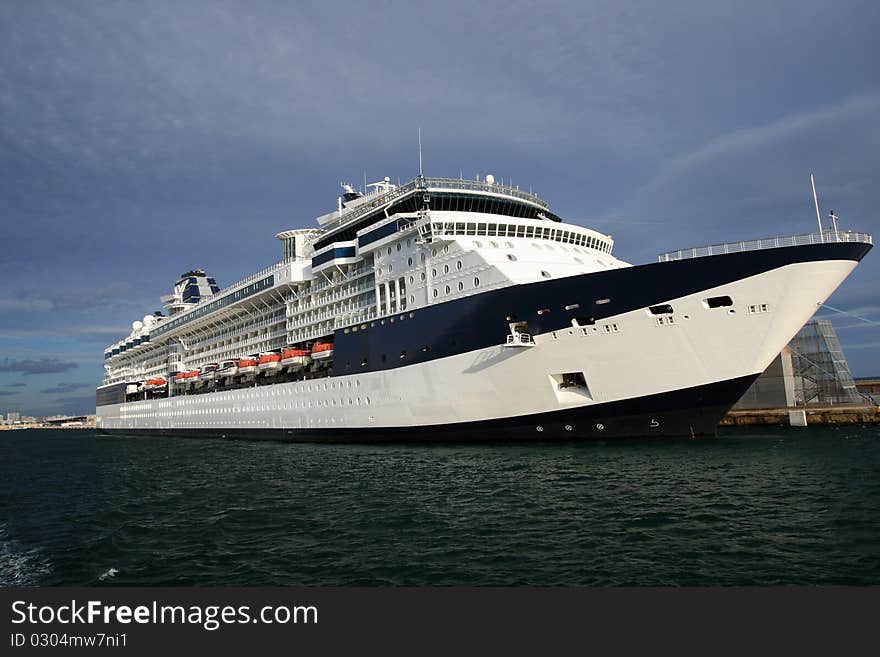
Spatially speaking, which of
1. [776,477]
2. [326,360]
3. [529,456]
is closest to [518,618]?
[776,477]

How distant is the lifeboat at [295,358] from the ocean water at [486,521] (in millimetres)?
10514

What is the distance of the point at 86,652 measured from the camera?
5156 mm

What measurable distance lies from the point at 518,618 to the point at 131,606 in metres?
3.87

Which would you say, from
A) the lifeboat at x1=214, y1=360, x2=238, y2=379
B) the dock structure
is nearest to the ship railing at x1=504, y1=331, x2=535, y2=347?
the dock structure

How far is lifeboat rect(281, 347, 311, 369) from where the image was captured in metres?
30.2

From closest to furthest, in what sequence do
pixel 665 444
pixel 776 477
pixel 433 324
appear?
pixel 776 477, pixel 665 444, pixel 433 324

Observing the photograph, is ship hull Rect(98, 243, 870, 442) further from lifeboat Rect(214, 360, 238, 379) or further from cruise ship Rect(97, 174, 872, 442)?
lifeboat Rect(214, 360, 238, 379)

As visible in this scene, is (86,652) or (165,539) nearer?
(86,652)

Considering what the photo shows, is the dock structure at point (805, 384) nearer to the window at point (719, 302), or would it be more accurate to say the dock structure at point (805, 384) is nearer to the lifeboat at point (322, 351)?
the window at point (719, 302)

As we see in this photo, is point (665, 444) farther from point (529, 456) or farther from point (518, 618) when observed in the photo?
point (518, 618)

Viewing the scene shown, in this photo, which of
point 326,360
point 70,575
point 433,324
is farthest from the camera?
point 326,360

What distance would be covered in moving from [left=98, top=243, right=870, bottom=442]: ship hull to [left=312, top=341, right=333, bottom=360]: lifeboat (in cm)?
437

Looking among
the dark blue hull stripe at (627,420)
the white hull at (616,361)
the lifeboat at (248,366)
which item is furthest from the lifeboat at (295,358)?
the dark blue hull stripe at (627,420)

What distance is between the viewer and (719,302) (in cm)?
1694
